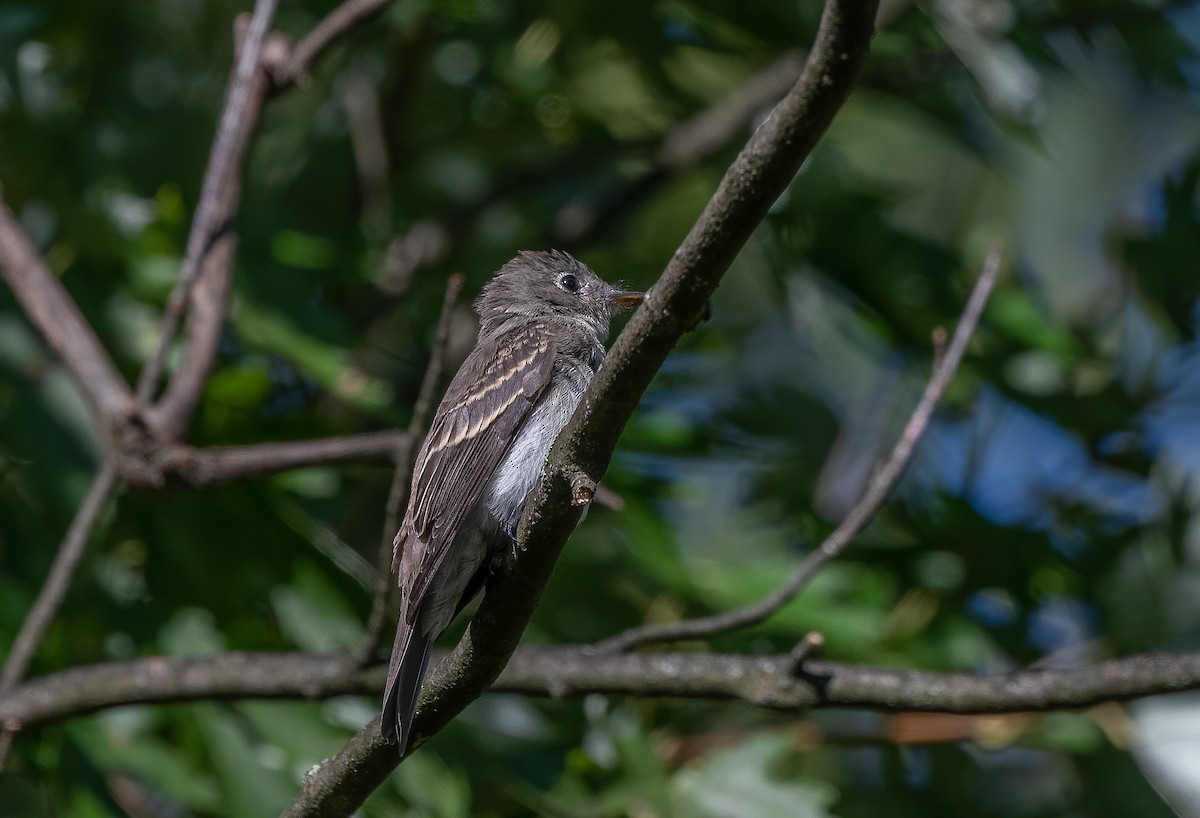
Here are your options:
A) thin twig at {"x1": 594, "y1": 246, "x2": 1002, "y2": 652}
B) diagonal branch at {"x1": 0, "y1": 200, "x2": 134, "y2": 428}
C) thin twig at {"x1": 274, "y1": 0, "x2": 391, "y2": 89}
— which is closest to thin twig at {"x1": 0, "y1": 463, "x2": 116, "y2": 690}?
diagonal branch at {"x1": 0, "y1": 200, "x2": 134, "y2": 428}

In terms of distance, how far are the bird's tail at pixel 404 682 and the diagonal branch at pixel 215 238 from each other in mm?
1398

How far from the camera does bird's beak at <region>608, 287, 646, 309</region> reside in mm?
4340

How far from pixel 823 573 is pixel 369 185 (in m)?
2.89

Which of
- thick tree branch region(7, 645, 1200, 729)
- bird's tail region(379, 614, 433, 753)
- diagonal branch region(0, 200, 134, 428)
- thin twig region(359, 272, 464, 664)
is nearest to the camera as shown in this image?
bird's tail region(379, 614, 433, 753)

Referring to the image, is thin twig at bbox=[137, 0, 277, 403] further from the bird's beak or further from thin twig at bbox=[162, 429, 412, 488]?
the bird's beak

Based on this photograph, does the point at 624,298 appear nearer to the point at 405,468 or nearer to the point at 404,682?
the point at 405,468

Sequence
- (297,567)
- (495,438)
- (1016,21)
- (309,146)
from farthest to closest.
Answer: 1. (309,146)
2. (1016,21)
3. (297,567)
4. (495,438)

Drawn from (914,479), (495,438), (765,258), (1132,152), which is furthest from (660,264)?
(1132,152)

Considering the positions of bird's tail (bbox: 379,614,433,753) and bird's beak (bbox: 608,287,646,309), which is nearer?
bird's tail (bbox: 379,614,433,753)

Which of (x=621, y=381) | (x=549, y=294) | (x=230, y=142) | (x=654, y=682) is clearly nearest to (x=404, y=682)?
(x=654, y=682)

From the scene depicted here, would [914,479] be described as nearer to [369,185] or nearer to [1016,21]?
[1016,21]

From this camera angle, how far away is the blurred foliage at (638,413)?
15.9 ft

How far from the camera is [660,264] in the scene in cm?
Answer: 614

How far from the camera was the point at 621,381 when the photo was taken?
2.62 m
